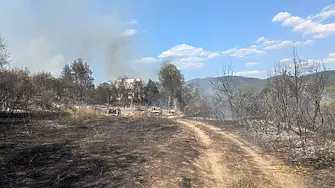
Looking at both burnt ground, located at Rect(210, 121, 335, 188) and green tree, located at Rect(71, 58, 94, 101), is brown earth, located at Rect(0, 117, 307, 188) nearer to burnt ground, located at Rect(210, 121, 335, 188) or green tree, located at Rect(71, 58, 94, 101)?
burnt ground, located at Rect(210, 121, 335, 188)

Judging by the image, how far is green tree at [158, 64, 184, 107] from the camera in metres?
64.2

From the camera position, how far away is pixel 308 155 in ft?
40.9

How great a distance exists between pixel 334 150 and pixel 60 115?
2276 centimetres

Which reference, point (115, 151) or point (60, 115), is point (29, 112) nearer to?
point (60, 115)

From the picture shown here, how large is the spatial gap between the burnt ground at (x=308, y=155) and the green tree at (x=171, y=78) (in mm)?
45989

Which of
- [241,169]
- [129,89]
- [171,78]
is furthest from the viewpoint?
[171,78]

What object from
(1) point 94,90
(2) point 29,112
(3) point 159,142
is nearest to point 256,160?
(3) point 159,142

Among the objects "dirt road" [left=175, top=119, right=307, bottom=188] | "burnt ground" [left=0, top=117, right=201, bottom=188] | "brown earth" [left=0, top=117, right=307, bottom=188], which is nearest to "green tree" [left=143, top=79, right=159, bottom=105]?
"burnt ground" [left=0, top=117, right=201, bottom=188]

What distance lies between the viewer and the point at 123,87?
62062 millimetres

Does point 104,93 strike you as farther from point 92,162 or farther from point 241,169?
point 241,169

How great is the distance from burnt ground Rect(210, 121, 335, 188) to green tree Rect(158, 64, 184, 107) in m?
46.0

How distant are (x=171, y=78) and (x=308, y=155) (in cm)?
5221

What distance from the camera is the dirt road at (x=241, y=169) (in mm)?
9047

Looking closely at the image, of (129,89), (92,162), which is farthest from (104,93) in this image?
(92,162)
